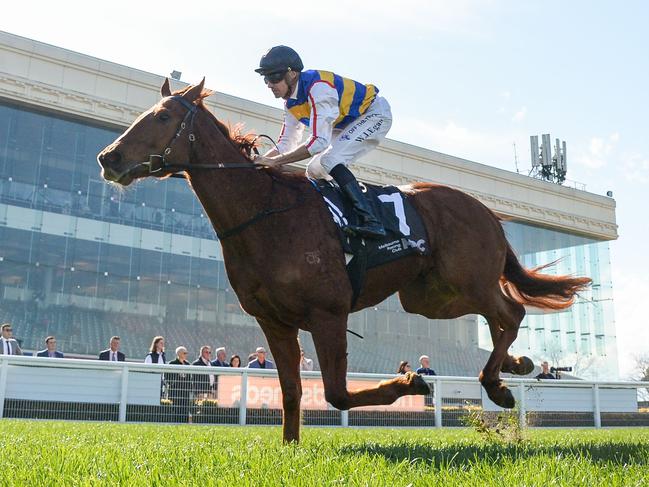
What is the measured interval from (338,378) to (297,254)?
81 centimetres

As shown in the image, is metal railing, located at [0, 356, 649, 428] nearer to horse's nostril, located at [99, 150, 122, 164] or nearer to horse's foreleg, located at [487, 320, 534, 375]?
horse's foreleg, located at [487, 320, 534, 375]

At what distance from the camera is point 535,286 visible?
612 centimetres

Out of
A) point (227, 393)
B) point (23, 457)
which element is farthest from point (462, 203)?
point (227, 393)

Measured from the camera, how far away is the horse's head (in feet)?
15.0

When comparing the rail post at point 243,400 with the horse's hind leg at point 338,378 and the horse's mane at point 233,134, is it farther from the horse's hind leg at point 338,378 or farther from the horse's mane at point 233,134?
the horse's hind leg at point 338,378

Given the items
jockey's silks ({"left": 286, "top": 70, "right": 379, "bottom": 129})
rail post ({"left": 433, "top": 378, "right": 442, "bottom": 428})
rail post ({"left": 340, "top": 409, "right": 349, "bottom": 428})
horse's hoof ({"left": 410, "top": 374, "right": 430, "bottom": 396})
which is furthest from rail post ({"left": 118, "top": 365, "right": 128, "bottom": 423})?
horse's hoof ({"left": 410, "top": 374, "right": 430, "bottom": 396})

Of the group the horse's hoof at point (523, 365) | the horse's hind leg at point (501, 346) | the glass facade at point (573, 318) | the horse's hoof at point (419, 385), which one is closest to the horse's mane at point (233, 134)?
the horse's hoof at point (419, 385)

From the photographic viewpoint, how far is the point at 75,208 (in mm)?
24984

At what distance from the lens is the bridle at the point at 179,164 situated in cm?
465

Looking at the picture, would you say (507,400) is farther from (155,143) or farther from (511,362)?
(155,143)

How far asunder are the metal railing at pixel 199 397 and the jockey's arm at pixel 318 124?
474cm

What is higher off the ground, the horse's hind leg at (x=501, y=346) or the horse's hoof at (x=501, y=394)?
the horse's hind leg at (x=501, y=346)

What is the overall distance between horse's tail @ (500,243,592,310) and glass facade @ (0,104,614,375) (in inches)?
729

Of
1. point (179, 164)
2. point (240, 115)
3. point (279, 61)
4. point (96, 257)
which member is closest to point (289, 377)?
point (179, 164)
